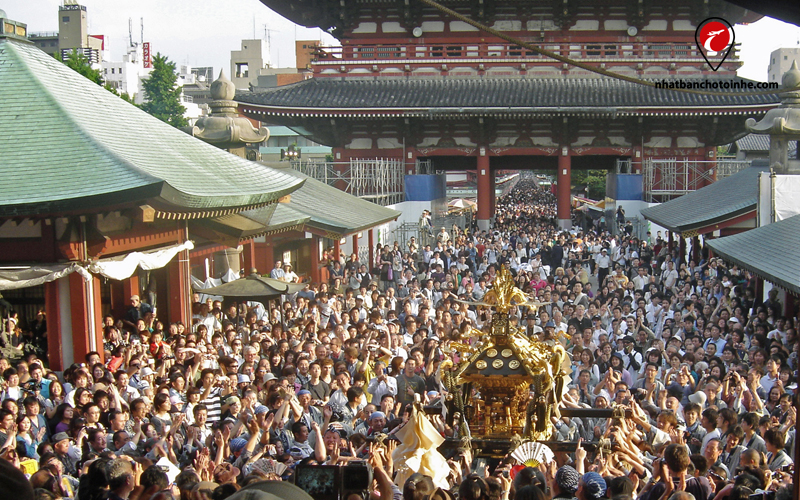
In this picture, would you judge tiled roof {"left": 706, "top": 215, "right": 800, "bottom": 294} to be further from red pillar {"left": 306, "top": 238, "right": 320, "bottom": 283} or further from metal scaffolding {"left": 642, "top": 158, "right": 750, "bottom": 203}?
metal scaffolding {"left": 642, "top": 158, "right": 750, "bottom": 203}

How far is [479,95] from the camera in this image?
2964cm

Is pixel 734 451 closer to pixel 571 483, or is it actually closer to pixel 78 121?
pixel 571 483

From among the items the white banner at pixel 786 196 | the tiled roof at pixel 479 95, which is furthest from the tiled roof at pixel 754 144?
the white banner at pixel 786 196

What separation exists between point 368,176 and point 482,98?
5.29 meters

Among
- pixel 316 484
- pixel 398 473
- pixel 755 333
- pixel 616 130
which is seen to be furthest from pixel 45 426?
pixel 616 130

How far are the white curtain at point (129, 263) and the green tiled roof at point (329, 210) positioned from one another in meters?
3.63

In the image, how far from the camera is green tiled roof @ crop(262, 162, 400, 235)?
57.0 feet

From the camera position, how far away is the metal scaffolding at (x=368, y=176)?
1093 inches

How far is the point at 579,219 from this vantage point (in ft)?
128

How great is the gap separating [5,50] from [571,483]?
10.3 metres

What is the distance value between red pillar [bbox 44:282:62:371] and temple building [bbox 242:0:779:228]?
1949 cm

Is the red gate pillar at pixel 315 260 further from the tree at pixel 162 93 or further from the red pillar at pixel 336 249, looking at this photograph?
the tree at pixel 162 93

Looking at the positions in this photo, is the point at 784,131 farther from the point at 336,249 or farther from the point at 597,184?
the point at 597,184

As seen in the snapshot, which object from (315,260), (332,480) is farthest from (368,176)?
(332,480)
